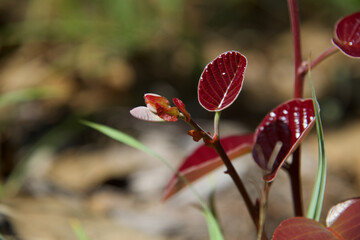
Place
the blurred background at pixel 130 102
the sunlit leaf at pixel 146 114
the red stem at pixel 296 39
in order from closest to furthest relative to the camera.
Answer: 1. the sunlit leaf at pixel 146 114
2. the red stem at pixel 296 39
3. the blurred background at pixel 130 102

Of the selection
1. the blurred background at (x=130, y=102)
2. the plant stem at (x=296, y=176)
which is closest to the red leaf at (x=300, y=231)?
the plant stem at (x=296, y=176)

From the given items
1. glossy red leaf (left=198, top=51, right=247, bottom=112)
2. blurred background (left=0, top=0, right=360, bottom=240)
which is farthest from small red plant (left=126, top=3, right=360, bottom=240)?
blurred background (left=0, top=0, right=360, bottom=240)

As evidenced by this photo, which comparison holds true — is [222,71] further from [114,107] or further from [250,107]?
[250,107]

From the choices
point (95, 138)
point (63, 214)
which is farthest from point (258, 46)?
point (63, 214)

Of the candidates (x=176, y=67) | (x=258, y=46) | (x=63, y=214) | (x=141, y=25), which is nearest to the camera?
(x=63, y=214)

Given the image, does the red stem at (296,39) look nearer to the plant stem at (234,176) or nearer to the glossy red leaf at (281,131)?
the glossy red leaf at (281,131)

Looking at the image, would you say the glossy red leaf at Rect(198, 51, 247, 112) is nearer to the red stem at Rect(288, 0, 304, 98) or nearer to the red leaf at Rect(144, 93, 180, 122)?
the red leaf at Rect(144, 93, 180, 122)

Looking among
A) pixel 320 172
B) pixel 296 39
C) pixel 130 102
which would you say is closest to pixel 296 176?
pixel 320 172
